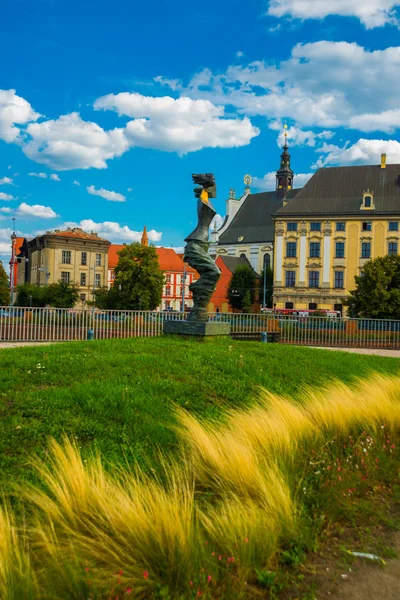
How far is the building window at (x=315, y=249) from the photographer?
68625mm

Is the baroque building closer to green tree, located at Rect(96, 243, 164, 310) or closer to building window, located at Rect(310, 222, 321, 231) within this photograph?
building window, located at Rect(310, 222, 321, 231)

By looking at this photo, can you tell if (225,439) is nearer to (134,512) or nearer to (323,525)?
(323,525)

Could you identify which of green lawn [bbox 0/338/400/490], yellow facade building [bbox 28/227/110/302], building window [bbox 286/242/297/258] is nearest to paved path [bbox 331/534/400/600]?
green lawn [bbox 0/338/400/490]

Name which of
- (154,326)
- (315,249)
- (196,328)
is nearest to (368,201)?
(315,249)

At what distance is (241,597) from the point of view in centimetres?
316

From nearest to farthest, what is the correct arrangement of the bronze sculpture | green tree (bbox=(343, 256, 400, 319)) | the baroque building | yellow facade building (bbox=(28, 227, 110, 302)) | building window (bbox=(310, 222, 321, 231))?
1. the bronze sculpture
2. green tree (bbox=(343, 256, 400, 319))
3. building window (bbox=(310, 222, 321, 231))
4. yellow facade building (bbox=(28, 227, 110, 302))
5. the baroque building

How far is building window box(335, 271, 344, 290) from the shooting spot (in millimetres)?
67812

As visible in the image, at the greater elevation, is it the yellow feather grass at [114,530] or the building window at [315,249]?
the building window at [315,249]

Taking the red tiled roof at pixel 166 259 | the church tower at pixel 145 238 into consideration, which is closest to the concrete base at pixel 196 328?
the red tiled roof at pixel 166 259

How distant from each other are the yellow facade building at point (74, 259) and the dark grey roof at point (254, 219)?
24.6m

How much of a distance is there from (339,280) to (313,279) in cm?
343

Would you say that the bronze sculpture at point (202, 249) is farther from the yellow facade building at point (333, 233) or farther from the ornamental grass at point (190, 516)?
the yellow facade building at point (333, 233)

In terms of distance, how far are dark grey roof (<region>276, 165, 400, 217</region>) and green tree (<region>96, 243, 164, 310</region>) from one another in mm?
20689

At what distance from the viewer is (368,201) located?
2618 inches
